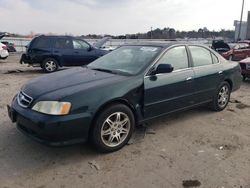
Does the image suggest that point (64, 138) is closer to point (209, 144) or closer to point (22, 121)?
point (22, 121)

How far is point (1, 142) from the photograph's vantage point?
4.52 metres

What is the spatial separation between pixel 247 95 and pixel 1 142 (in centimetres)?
656

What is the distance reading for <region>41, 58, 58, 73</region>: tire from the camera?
12250 millimetres

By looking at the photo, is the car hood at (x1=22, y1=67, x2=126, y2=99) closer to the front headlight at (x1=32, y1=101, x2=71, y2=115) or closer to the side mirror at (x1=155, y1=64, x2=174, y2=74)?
the front headlight at (x1=32, y1=101, x2=71, y2=115)

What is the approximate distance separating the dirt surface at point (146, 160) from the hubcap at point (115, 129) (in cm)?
19

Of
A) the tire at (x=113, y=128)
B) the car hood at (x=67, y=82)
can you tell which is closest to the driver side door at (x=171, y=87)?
the tire at (x=113, y=128)

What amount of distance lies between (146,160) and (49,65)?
923 cm

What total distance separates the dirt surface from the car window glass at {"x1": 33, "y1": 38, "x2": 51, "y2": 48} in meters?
7.19

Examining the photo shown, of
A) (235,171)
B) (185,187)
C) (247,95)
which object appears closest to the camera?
(185,187)

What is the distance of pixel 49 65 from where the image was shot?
40.5ft

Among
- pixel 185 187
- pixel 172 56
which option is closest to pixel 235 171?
pixel 185 187

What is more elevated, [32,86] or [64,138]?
[32,86]

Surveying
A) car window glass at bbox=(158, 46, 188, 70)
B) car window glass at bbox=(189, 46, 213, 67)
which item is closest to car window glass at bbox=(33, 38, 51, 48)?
car window glass at bbox=(189, 46, 213, 67)

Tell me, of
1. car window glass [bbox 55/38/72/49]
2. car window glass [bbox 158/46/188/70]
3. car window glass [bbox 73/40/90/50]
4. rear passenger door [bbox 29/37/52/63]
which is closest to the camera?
car window glass [bbox 158/46/188/70]
